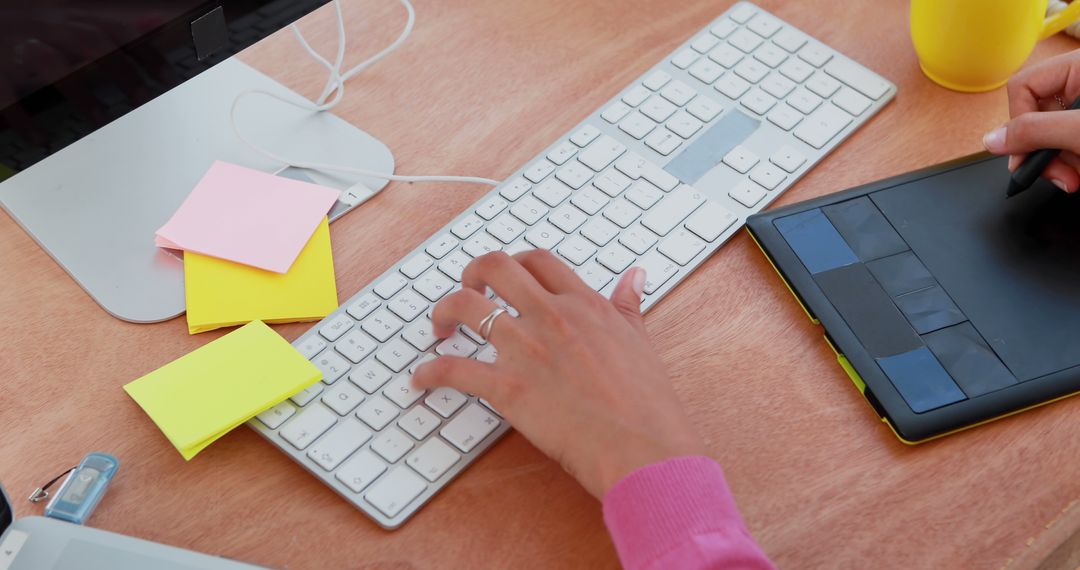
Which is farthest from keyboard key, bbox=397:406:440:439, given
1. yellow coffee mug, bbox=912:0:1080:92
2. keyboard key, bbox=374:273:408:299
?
yellow coffee mug, bbox=912:0:1080:92

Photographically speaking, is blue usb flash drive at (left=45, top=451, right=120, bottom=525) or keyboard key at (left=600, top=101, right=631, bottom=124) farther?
keyboard key at (left=600, top=101, right=631, bottom=124)

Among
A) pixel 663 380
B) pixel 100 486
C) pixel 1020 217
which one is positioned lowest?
pixel 1020 217

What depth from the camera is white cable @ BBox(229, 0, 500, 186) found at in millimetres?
795

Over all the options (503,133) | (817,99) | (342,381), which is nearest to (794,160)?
(817,99)

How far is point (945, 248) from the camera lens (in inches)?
27.9

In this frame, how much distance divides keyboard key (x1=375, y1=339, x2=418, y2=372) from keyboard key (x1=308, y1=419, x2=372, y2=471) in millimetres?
48

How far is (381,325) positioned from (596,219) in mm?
183

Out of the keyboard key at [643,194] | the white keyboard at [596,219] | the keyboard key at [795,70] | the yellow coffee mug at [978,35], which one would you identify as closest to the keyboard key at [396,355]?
the white keyboard at [596,219]

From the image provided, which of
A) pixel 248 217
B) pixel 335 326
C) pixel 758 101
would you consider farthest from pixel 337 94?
pixel 758 101

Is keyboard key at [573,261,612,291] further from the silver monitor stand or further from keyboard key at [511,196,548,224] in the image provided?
the silver monitor stand

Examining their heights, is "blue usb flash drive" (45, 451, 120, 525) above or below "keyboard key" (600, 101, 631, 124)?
above

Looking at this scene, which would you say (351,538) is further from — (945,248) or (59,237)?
(945,248)

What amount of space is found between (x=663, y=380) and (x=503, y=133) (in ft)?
0.98

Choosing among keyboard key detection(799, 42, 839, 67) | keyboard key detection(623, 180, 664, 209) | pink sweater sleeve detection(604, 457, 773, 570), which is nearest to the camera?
pink sweater sleeve detection(604, 457, 773, 570)
